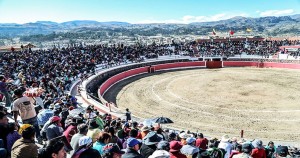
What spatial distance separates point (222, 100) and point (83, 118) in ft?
72.9

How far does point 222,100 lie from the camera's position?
105ft

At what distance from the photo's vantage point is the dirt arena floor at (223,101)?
24000 mm

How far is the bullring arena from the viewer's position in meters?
24.0

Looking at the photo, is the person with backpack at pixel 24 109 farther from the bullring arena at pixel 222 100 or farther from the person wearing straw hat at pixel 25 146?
the bullring arena at pixel 222 100

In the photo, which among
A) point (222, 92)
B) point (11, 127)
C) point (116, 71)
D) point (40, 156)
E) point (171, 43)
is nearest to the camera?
point (40, 156)

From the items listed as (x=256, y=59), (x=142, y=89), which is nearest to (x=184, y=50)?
(x=256, y=59)

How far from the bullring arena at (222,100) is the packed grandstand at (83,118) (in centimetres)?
595

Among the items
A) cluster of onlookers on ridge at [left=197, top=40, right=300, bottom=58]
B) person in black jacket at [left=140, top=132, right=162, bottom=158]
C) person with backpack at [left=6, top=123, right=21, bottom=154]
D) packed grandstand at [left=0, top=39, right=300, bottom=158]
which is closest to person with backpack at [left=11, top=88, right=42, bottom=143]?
packed grandstand at [left=0, top=39, right=300, bottom=158]

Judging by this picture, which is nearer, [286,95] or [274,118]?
[274,118]

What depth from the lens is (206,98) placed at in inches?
1305

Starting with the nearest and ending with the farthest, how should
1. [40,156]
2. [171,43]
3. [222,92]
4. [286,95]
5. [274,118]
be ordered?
[40,156] < [274,118] < [286,95] < [222,92] < [171,43]

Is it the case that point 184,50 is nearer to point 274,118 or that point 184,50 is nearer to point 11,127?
point 274,118

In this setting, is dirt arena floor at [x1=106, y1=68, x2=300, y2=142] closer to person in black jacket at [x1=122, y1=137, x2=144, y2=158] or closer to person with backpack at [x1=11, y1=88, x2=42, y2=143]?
person with backpack at [x1=11, y1=88, x2=42, y2=143]

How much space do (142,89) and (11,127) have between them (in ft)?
104
